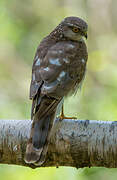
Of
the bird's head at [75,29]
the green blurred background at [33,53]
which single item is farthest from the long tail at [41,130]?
the bird's head at [75,29]

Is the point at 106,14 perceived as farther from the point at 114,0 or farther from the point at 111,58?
the point at 111,58

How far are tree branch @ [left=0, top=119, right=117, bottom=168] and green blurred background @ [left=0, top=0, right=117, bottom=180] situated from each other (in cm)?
98

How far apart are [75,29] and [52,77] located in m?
1.08

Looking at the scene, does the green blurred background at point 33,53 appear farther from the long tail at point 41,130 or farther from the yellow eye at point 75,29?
the long tail at point 41,130

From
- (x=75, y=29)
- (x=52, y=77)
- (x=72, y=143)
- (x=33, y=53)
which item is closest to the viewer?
(x=72, y=143)

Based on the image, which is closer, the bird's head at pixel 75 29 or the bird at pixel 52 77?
the bird at pixel 52 77

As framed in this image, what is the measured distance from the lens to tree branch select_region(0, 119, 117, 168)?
11.8ft

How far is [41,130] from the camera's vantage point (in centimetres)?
388

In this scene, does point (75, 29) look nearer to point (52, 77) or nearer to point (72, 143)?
point (52, 77)

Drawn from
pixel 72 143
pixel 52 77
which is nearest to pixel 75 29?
pixel 52 77

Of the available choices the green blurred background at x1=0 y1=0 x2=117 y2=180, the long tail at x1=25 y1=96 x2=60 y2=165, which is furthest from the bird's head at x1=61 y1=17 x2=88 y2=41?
the long tail at x1=25 y1=96 x2=60 y2=165

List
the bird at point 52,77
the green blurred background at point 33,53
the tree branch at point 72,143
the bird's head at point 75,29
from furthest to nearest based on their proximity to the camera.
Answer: the green blurred background at point 33,53 → the bird's head at point 75,29 → the bird at point 52,77 → the tree branch at point 72,143

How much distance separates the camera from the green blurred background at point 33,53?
5230 mm

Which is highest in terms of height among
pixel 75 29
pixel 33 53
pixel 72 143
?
pixel 75 29
